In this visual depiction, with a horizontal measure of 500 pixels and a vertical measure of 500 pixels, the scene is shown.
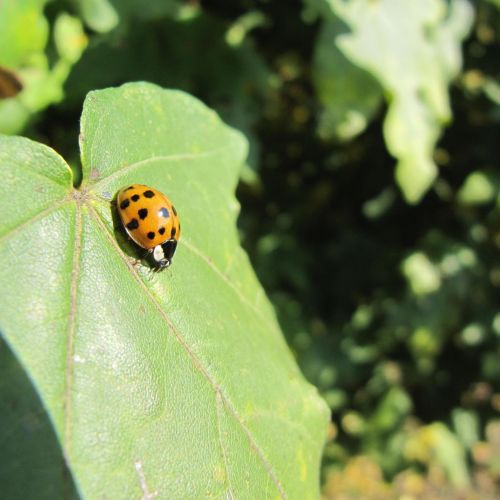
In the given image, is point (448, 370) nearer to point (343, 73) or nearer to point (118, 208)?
point (343, 73)

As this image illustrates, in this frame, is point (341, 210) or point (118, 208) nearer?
point (118, 208)

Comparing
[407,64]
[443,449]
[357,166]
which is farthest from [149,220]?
[443,449]

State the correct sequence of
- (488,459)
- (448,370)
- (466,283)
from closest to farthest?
(466,283) → (448,370) → (488,459)

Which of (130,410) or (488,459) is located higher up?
(130,410)

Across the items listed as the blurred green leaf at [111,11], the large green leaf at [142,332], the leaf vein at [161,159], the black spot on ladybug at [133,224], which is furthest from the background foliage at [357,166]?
the black spot on ladybug at [133,224]

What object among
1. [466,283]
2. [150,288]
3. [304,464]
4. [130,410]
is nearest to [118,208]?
[150,288]

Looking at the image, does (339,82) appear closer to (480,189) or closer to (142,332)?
(480,189)

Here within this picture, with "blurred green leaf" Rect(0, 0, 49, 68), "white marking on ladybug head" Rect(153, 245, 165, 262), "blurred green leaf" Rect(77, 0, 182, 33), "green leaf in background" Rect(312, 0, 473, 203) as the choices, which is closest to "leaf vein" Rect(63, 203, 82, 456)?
"white marking on ladybug head" Rect(153, 245, 165, 262)
